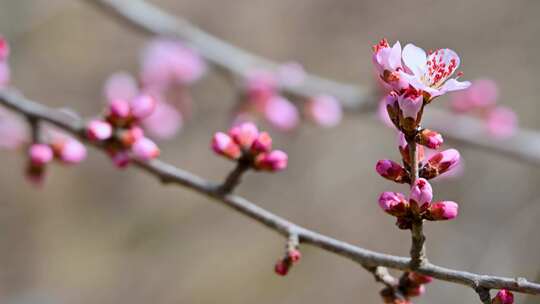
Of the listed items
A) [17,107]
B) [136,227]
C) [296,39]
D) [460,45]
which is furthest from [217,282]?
[17,107]

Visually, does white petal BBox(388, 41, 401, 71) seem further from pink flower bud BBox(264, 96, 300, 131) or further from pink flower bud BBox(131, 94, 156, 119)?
pink flower bud BBox(264, 96, 300, 131)

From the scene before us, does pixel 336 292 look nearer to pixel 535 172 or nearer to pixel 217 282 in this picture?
pixel 217 282

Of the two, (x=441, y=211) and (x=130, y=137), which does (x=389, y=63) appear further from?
(x=130, y=137)

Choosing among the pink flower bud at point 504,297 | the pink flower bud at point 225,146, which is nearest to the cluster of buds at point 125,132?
the pink flower bud at point 225,146

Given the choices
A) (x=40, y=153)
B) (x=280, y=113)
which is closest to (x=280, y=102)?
(x=280, y=113)

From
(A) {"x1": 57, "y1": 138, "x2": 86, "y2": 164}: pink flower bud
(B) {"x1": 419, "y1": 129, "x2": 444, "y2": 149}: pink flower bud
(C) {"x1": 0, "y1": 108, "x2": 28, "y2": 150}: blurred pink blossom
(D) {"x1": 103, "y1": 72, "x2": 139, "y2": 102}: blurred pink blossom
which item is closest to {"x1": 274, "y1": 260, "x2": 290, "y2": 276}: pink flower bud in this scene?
(B) {"x1": 419, "y1": 129, "x2": 444, "y2": 149}: pink flower bud
